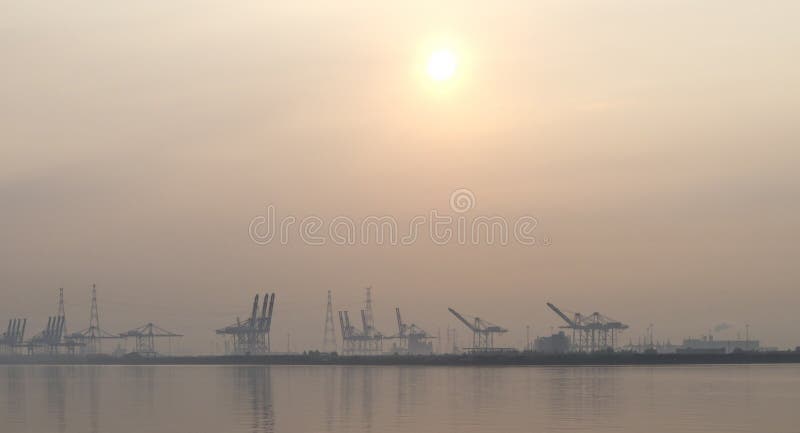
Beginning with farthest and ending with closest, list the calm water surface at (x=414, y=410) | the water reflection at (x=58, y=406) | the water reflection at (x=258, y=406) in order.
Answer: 1. the water reflection at (x=58, y=406)
2. the water reflection at (x=258, y=406)
3. the calm water surface at (x=414, y=410)

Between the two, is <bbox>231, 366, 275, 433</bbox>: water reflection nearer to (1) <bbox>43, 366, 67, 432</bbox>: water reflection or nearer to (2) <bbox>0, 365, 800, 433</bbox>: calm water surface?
(2) <bbox>0, 365, 800, 433</bbox>: calm water surface

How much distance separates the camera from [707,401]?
69.3 metres

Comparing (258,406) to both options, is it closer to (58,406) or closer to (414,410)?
(414,410)

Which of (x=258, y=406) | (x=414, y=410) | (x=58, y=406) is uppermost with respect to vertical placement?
(x=414, y=410)

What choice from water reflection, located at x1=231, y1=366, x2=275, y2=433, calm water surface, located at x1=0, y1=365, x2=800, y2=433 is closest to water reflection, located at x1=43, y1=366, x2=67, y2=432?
calm water surface, located at x1=0, y1=365, x2=800, y2=433

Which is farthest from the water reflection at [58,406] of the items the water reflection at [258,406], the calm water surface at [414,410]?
the water reflection at [258,406]

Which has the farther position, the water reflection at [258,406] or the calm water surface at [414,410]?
the water reflection at [258,406]

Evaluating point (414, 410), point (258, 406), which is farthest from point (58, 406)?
point (414, 410)

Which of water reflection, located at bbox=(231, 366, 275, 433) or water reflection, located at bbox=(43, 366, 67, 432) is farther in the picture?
water reflection, located at bbox=(43, 366, 67, 432)

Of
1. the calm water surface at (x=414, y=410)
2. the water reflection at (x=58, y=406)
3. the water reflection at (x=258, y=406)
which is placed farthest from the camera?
the water reflection at (x=58, y=406)

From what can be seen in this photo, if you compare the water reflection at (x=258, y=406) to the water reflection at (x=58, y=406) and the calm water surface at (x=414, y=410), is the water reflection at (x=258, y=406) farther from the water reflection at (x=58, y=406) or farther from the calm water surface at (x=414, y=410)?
the water reflection at (x=58, y=406)

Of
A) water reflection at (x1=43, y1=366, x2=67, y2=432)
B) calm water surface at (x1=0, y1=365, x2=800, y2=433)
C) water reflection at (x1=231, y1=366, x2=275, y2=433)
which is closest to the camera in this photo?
calm water surface at (x1=0, y1=365, x2=800, y2=433)

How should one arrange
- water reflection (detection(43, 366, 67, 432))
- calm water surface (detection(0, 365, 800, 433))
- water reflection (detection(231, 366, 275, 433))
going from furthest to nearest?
1. water reflection (detection(43, 366, 67, 432))
2. water reflection (detection(231, 366, 275, 433))
3. calm water surface (detection(0, 365, 800, 433))

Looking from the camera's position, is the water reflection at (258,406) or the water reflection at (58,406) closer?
the water reflection at (258,406)
